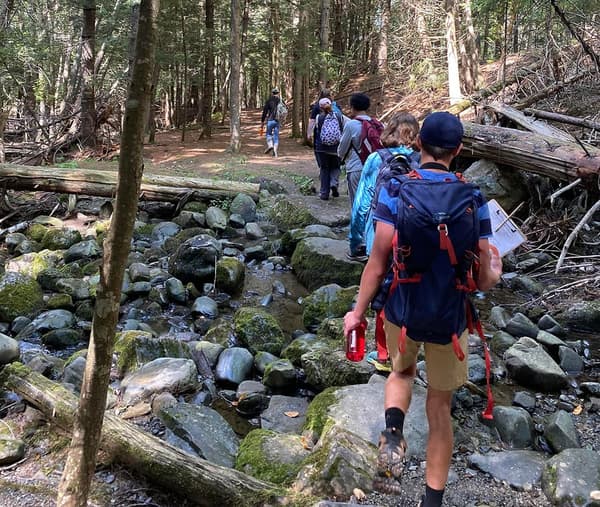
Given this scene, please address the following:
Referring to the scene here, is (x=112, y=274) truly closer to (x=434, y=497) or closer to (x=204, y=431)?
(x=434, y=497)

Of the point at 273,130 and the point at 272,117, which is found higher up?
the point at 272,117

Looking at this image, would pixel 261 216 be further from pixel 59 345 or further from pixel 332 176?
pixel 59 345

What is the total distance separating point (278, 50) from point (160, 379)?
26.6 metres

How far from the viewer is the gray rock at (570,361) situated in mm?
5000

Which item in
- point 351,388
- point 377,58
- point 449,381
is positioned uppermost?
point 377,58

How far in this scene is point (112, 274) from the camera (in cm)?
215

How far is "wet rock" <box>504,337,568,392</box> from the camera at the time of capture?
4.62m

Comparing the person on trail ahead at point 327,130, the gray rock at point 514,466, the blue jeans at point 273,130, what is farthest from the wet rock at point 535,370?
the blue jeans at point 273,130

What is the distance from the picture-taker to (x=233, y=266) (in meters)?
7.68

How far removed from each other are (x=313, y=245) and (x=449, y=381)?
17.7 ft

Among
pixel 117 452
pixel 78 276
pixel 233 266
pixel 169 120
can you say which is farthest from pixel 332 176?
pixel 169 120

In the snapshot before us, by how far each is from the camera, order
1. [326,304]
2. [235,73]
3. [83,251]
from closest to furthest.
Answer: [326,304] → [83,251] → [235,73]

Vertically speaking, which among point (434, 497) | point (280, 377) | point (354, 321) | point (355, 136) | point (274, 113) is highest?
point (274, 113)

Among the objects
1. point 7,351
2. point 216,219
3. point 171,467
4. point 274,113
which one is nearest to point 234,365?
point 7,351
